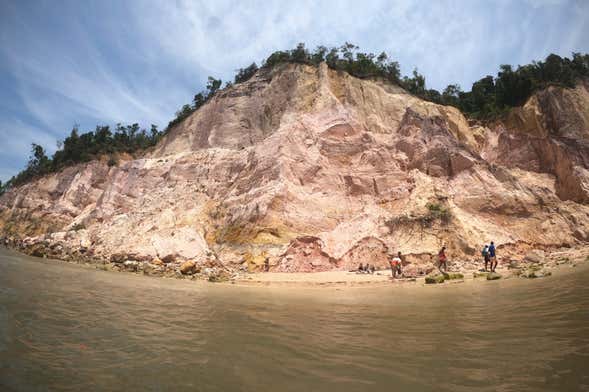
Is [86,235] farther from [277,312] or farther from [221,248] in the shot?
[277,312]

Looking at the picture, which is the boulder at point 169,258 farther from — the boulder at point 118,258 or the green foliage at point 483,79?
the green foliage at point 483,79

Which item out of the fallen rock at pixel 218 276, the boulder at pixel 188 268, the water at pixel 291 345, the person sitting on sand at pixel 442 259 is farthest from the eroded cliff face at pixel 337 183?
the water at pixel 291 345

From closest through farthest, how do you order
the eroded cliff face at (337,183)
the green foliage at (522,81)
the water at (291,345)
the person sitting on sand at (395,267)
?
the water at (291,345), the person sitting on sand at (395,267), the eroded cliff face at (337,183), the green foliage at (522,81)

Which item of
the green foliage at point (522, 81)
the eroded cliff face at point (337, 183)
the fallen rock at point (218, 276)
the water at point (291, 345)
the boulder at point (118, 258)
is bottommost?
the fallen rock at point (218, 276)

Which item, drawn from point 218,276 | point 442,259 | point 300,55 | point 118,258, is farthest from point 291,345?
point 300,55

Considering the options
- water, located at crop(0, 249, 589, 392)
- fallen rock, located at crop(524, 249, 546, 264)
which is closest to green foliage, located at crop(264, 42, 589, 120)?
fallen rock, located at crop(524, 249, 546, 264)

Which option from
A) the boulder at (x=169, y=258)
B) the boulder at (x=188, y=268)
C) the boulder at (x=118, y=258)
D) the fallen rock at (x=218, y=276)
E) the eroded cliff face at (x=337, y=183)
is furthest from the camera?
the eroded cliff face at (x=337, y=183)

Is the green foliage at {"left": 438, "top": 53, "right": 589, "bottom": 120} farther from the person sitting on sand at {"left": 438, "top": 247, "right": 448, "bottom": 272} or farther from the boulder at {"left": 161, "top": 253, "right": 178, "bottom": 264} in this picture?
the boulder at {"left": 161, "top": 253, "right": 178, "bottom": 264}

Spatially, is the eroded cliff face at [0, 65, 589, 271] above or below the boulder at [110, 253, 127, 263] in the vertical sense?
above

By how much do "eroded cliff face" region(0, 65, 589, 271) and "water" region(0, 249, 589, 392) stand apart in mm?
10382

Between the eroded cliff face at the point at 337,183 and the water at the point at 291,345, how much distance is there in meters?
10.4

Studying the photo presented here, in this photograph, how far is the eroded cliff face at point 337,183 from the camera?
58.6 ft

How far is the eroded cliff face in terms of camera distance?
17875 millimetres

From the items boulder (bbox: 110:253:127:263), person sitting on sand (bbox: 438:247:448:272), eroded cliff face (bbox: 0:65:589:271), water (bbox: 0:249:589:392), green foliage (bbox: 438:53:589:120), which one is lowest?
water (bbox: 0:249:589:392)
